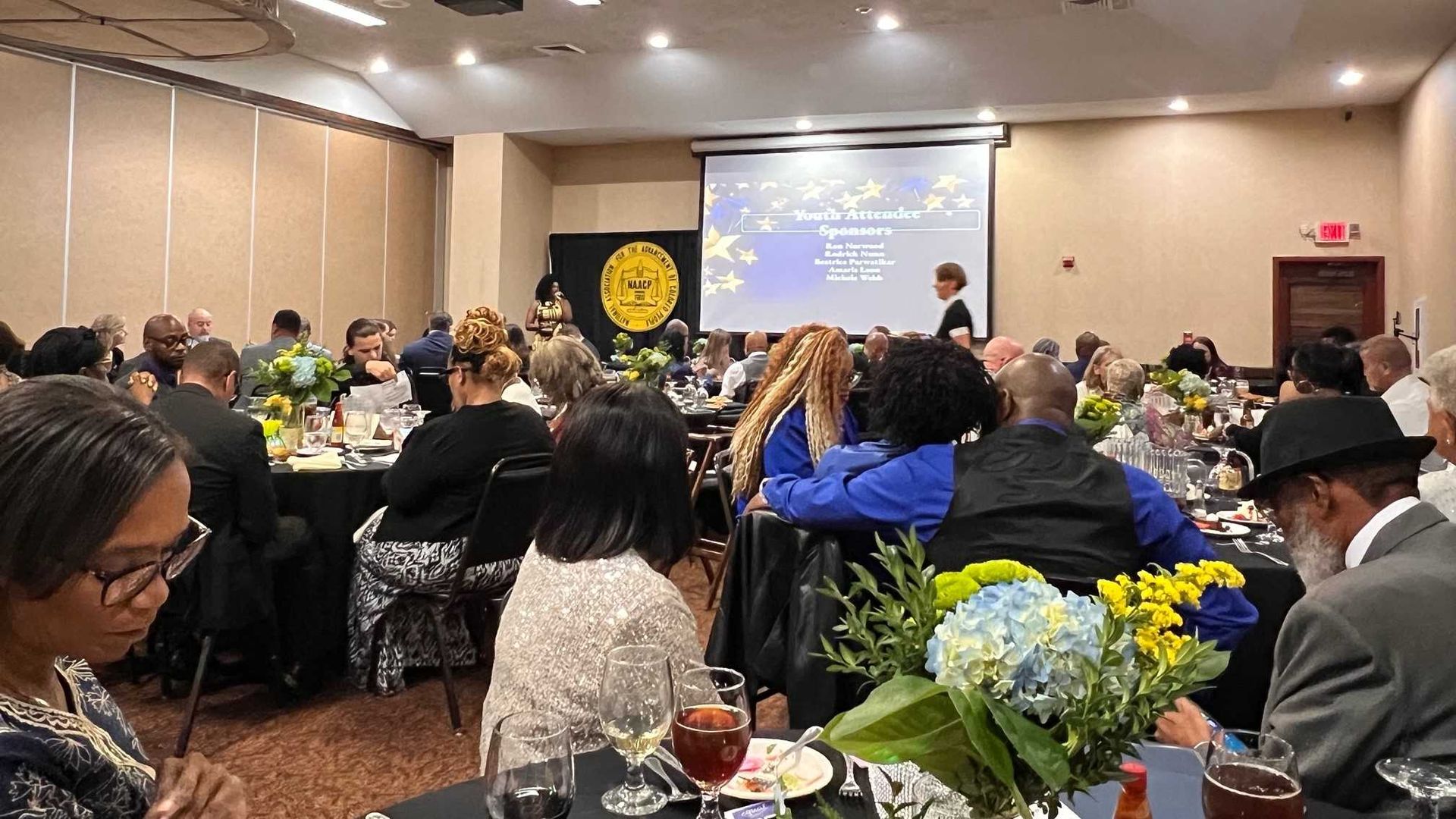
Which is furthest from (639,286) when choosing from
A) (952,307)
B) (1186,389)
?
Result: (1186,389)

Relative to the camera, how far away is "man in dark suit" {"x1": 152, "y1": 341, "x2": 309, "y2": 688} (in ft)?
10.7

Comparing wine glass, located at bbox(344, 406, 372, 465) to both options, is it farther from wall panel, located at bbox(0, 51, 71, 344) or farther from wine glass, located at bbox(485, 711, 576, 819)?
wall panel, located at bbox(0, 51, 71, 344)

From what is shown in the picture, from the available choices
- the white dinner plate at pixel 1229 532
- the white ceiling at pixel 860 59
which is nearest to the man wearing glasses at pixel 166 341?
the white dinner plate at pixel 1229 532

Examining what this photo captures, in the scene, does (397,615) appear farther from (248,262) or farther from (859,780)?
(248,262)

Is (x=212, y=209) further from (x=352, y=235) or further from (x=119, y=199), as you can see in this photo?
(x=352, y=235)

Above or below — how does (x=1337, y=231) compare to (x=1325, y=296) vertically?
above

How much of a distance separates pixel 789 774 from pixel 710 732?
21 cm

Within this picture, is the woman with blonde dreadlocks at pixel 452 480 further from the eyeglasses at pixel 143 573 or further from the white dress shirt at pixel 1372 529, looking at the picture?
the white dress shirt at pixel 1372 529

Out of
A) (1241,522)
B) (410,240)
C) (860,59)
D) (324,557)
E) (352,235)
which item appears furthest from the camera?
(410,240)

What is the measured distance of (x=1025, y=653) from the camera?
81 centimetres

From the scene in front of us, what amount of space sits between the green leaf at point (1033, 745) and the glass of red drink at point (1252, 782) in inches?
15.1

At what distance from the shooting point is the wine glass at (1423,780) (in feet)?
3.76

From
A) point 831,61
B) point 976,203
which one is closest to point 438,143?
point 831,61

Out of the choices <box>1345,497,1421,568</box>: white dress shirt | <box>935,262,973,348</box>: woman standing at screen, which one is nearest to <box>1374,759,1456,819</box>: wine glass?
<box>1345,497,1421,568</box>: white dress shirt
